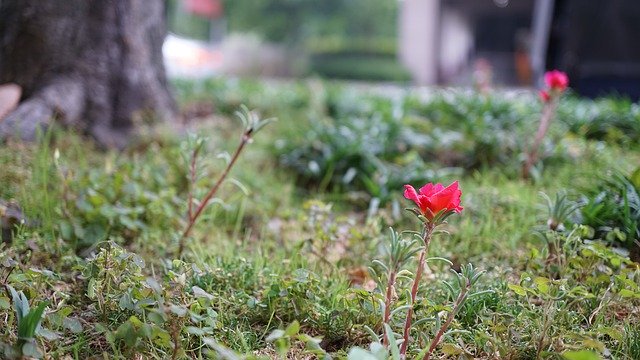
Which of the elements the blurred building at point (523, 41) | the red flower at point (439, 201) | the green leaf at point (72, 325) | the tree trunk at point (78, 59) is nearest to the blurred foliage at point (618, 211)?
the red flower at point (439, 201)

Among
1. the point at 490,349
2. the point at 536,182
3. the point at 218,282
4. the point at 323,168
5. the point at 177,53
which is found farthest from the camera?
the point at 177,53

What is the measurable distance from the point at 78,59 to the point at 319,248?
1982 mm

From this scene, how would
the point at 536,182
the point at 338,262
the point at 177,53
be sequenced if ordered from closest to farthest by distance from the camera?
the point at 338,262 < the point at 536,182 < the point at 177,53

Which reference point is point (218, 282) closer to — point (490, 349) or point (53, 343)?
point (53, 343)

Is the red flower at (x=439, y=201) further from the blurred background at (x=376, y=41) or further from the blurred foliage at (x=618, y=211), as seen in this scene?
the blurred background at (x=376, y=41)

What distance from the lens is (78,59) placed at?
121 inches

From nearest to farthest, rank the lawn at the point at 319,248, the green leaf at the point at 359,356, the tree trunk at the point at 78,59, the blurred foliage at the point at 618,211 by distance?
the green leaf at the point at 359,356, the lawn at the point at 319,248, the blurred foliage at the point at 618,211, the tree trunk at the point at 78,59

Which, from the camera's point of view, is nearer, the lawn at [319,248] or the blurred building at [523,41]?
the lawn at [319,248]

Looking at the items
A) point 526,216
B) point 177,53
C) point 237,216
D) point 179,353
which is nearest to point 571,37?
point 526,216

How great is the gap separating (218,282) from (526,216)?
1.37 meters

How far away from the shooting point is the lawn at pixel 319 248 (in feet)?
4.35

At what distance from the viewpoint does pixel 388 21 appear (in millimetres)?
23984

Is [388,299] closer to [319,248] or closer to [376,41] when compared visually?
[319,248]

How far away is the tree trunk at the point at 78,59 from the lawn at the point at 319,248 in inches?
8.0
